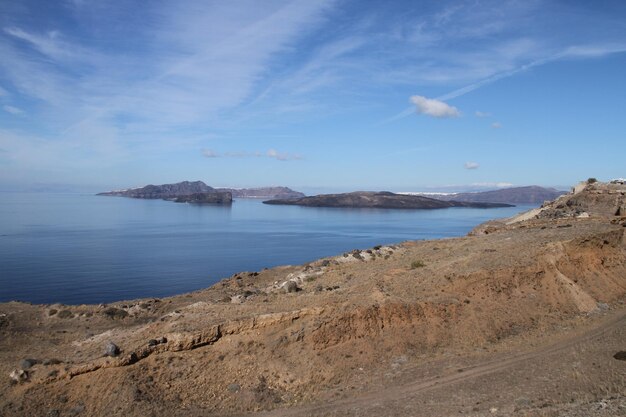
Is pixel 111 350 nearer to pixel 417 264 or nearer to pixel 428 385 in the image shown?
pixel 428 385

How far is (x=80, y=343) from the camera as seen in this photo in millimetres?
17500

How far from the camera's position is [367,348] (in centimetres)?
1577

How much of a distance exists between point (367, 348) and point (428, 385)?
2547 mm

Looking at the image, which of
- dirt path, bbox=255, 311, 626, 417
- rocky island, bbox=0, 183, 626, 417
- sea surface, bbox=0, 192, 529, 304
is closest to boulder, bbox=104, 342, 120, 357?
rocky island, bbox=0, 183, 626, 417

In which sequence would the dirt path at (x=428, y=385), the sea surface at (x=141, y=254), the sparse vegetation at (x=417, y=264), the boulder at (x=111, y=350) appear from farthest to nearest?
the sea surface at (x=141, y=254)
the sparse vegetation at (x=417, y=264)
the boulder at (x=111, y=350)
the dirt path at (x=428, y=385)

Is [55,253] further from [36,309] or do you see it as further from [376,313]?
[376,313]

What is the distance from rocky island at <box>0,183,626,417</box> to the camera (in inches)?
518

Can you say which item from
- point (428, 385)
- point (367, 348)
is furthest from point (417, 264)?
point (428, 385)

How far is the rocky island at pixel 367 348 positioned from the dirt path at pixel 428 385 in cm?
6

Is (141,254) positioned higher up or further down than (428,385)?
further down

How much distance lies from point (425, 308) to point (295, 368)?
551 centimetres

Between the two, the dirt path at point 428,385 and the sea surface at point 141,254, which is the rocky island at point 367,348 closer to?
the dirt path at point 428,385

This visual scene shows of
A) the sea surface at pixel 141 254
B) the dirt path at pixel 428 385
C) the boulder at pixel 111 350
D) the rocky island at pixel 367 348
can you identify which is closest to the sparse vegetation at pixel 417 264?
the rocky island at pixel 367 348

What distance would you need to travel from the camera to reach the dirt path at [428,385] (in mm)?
12797
